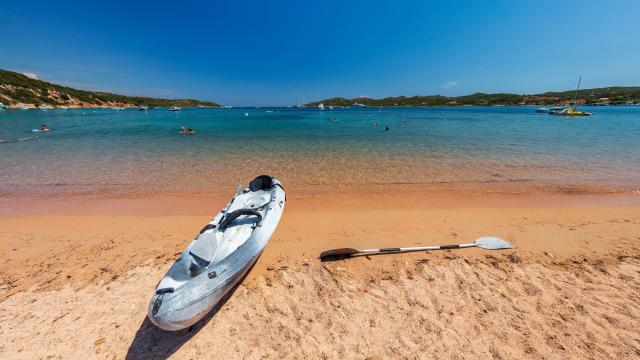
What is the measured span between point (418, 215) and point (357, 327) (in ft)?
16.0

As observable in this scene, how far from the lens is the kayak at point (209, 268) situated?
345 cm

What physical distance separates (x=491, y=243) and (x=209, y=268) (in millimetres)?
6370

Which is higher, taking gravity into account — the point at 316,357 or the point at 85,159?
the point at 85,159

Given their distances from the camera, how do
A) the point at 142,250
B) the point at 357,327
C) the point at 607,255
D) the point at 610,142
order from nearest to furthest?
the point at 357,327 → the point at 607,255 → the point at 142,250 → the point at 610,142

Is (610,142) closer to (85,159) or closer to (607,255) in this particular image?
(607,255)

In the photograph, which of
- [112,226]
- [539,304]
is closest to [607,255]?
[539,304]

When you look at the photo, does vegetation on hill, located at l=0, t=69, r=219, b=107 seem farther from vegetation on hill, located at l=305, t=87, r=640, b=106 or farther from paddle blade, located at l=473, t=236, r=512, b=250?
vegetation on hill, located at l=305, t=87, r=640, b=106

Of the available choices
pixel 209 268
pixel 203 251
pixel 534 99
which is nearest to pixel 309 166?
pixel 203 251

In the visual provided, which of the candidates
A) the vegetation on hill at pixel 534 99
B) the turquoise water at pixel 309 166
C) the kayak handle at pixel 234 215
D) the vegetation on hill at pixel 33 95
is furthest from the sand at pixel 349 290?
the vegetation on hill at pixel 534 99

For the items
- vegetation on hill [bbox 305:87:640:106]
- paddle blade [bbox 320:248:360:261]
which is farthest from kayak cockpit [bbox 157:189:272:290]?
vegetation on hill [bbox 305:87:640:106]

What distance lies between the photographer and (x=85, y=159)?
51.9 ft

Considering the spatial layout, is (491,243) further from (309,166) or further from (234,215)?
(309,166)

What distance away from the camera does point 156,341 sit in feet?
12.3

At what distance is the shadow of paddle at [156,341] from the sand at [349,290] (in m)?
0.02
